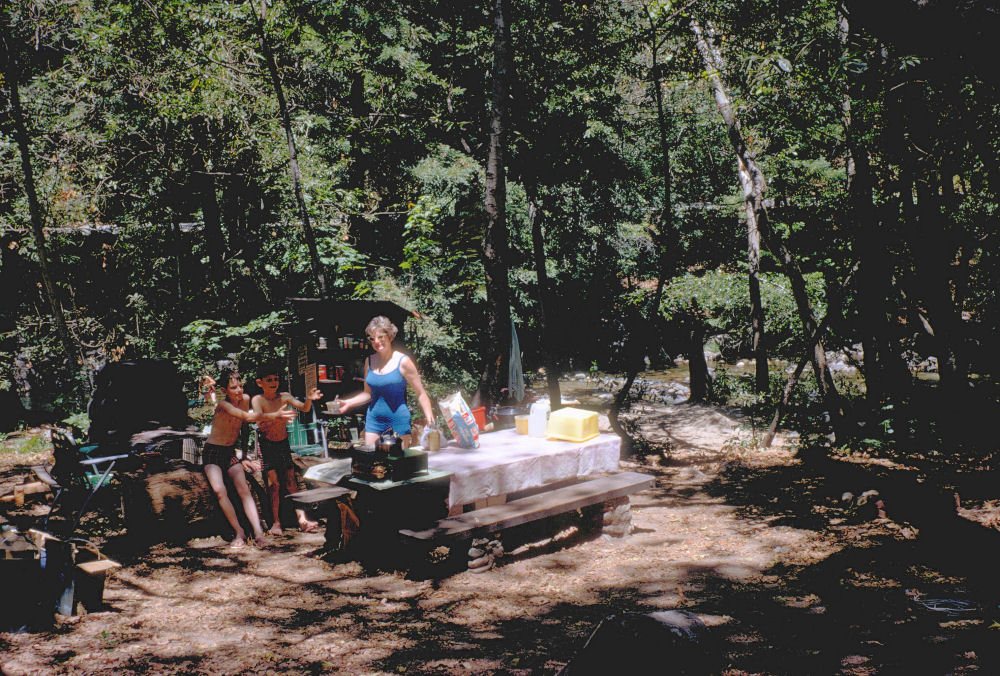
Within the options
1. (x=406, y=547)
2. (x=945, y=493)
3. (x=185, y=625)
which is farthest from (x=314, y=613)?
(x=945, y=493)

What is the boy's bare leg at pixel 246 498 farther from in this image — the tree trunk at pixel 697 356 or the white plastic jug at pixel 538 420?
the tree trunk at pixel 697 356

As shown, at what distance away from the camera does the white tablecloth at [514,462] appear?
575 cm

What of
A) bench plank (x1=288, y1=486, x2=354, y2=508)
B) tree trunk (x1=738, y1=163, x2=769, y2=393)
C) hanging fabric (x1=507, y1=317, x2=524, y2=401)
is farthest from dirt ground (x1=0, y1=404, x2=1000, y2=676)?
tree trunk (x1=738, y1=163, x2=769, y2=393)

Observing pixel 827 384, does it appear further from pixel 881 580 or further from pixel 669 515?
pixel 881 580

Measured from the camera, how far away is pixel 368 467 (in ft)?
17.9

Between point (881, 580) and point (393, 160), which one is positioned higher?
point (393, 160)

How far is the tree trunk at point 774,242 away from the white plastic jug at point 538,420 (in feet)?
16.8

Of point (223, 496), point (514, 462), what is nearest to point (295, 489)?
point (223, 496)

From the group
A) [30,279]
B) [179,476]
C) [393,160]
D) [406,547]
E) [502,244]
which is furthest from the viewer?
[393,160]

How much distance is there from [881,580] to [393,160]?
1543cm

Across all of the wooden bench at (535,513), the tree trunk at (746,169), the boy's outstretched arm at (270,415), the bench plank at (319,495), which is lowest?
the wooden bench at (535,513)

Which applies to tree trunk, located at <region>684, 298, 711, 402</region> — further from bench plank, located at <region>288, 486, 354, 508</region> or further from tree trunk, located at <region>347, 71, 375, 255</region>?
bench plank, located at <region>288, 486, 354, 508</region>

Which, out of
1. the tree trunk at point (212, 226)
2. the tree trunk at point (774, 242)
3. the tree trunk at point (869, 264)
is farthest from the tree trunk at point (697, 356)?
the tree trunk at point (212, 226)

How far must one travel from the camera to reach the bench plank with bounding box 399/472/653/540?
213 inches
